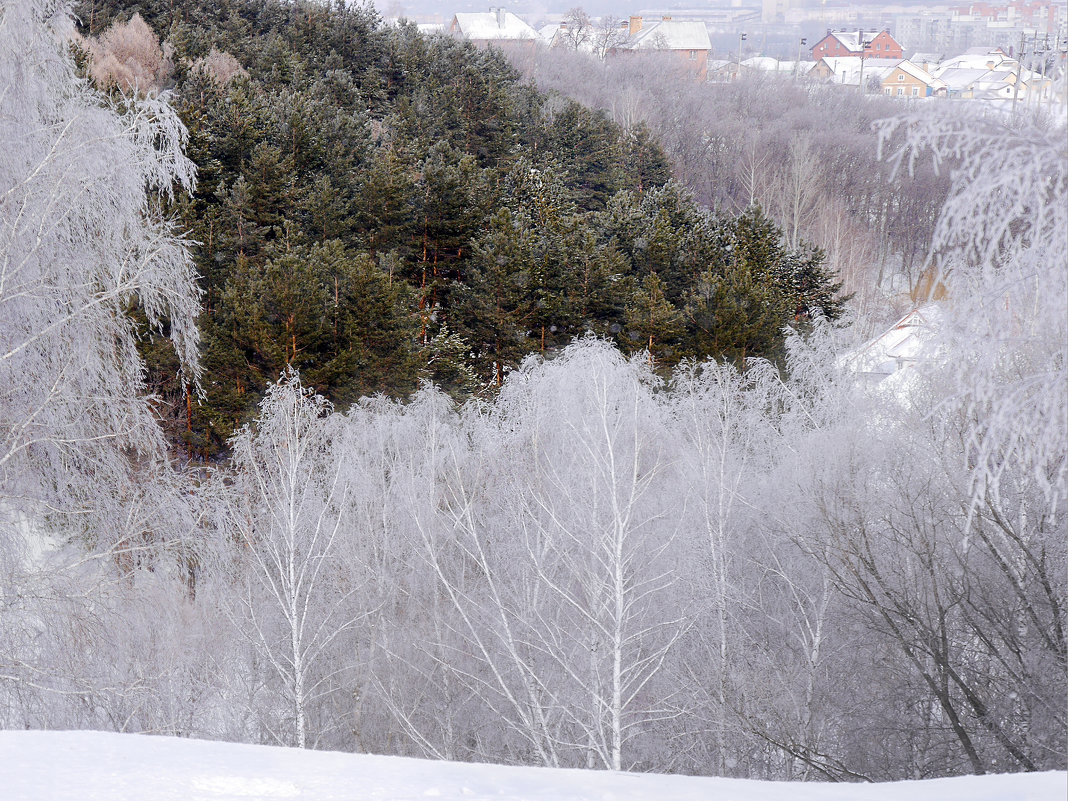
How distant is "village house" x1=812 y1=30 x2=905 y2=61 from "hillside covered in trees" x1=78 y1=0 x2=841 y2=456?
160 ft

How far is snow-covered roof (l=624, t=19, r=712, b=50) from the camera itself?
83062mm

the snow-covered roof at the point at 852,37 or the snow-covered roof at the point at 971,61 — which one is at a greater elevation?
the snow-covered roof at the point at 852,37

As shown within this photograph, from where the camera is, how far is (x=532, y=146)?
126 feet

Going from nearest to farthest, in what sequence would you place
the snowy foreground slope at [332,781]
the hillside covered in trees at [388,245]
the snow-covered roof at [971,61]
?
the snowy foreground slope at [332,781], the hillside covered in trees at [388,245], the snow-covered roof at [971,61]

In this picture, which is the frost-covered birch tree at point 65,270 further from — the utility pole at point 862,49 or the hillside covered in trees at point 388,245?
the utility pole at point 862,49

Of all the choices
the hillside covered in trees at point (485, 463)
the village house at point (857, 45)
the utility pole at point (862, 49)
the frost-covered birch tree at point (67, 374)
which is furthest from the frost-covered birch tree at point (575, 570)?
the village house at point (857, 45)

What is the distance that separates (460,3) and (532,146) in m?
49.4

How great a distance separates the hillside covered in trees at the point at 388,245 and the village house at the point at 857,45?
160 feet

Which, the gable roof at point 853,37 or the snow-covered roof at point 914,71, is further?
the gable roof at point 853,37

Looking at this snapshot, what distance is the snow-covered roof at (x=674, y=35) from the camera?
83062 mm

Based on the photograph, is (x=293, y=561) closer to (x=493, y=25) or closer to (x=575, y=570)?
(x=575, y=570)

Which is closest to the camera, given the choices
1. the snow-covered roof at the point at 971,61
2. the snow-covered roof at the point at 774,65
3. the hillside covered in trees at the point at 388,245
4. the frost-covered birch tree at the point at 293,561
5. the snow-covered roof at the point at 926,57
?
the frost-covered birch tree at the point at 293,561

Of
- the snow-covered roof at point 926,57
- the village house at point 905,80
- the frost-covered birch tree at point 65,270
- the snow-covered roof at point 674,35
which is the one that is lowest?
the frost-covered birch tree at point 65,270

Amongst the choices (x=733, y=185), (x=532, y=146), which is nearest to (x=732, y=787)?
(x=532, y=146)
